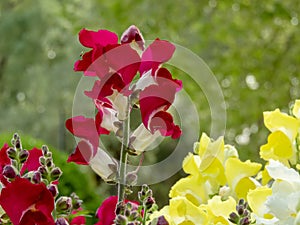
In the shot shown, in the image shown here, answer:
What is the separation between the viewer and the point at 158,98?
A: 652 mm

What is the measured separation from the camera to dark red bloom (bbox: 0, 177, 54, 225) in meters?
0.58

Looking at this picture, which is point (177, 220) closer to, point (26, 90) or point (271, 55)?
point (271, 55)

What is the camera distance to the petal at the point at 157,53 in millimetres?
643

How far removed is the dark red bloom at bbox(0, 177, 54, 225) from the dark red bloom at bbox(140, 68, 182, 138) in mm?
126

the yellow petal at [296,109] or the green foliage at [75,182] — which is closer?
the yellow petal at [296,109]

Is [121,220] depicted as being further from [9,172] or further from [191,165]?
[191,165]

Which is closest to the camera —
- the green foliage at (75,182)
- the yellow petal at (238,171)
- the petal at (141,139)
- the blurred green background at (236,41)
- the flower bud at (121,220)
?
the flower bud at (121,220)

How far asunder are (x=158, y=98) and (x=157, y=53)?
0.04 m

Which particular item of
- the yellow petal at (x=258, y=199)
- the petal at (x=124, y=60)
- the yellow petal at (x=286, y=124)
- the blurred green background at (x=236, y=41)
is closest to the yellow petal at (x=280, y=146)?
the yellow petal at (x=286, y=124)

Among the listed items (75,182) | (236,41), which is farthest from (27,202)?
(236,41)

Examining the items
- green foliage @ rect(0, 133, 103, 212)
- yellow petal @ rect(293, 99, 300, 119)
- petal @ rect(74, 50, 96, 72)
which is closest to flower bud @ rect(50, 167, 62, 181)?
petal @ rect(74, 50, 96, 72)

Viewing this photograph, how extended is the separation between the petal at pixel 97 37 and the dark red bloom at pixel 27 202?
0.15m

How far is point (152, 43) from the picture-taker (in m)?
0.65

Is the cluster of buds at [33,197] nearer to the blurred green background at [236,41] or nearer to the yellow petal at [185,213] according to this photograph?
the yellow petal at [185,213]
